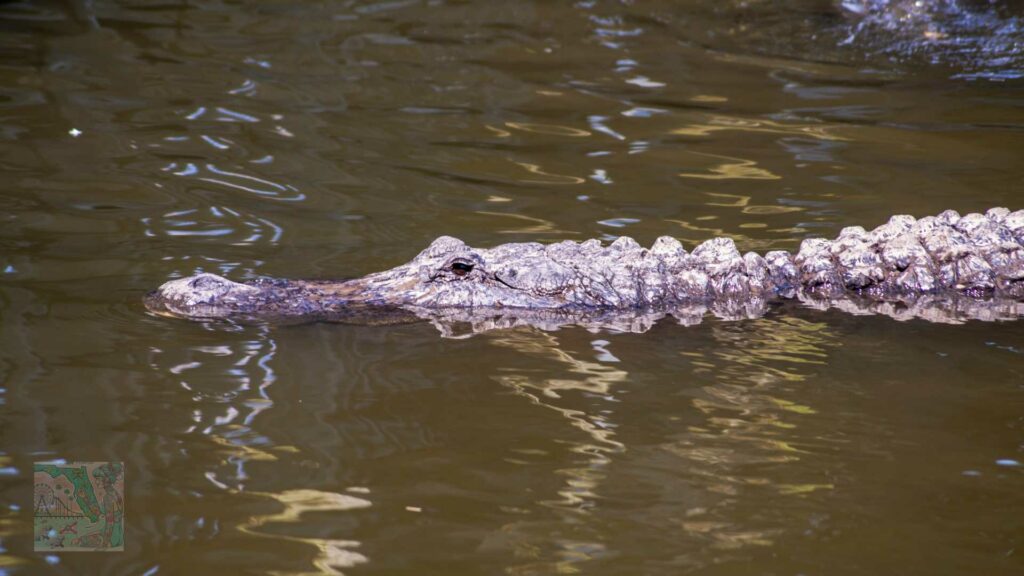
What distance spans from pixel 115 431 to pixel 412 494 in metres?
1.13

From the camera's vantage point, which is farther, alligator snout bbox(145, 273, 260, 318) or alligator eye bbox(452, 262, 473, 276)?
alligator eye bbox(452, 262, 473, 276)

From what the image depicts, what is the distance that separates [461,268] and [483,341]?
2.33 feet

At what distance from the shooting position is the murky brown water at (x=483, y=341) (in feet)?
10.8

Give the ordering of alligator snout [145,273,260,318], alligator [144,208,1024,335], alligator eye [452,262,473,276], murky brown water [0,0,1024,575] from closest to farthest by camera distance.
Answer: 1. murky brown water [0,0,1024,575]
2. alligator snout [145,273,260,318]
3. alligator [144,208,1024,335]
4. alligator eye [452,262,473,276]

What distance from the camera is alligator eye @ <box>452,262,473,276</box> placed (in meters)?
5.70

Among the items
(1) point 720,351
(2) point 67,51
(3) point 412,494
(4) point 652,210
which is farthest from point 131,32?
(3) point 412,494

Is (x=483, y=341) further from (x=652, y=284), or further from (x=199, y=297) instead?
(x=199, y=297)

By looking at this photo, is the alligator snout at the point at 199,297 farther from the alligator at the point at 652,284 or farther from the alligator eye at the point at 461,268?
the alligator eye at the point at 461,268

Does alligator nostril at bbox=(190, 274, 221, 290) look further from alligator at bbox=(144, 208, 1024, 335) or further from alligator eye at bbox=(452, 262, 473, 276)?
alligator eye at bbox=(452, 262, 473, 276)

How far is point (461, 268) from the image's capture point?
5719mm

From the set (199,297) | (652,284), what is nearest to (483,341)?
(652,284)

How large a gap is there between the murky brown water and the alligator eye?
0.47 meters

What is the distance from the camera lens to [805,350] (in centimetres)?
505

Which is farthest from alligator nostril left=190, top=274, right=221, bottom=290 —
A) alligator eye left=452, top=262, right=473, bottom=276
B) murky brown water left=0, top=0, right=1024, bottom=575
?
alligator eye left=452, top=262, right=473, bottom=276
